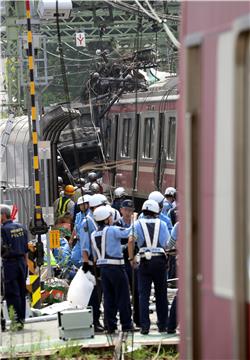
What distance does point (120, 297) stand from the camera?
13.0 metres

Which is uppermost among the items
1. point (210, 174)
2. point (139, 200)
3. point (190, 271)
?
point (210, 174)

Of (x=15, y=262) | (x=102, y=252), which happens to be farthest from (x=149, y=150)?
(x=102, y=252)

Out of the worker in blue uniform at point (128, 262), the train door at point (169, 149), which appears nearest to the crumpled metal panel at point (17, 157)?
the train door at point (169, 149)

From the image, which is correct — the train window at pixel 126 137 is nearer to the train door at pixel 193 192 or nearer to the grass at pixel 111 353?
the grass at pixel 111 353

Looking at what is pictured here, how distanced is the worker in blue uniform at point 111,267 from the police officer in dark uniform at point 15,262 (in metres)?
1.06

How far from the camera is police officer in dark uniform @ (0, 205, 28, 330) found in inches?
528

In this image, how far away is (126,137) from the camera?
30.2 m

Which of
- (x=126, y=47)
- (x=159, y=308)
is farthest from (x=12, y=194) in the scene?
(x=126, y=47)

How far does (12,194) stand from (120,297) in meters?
5.70

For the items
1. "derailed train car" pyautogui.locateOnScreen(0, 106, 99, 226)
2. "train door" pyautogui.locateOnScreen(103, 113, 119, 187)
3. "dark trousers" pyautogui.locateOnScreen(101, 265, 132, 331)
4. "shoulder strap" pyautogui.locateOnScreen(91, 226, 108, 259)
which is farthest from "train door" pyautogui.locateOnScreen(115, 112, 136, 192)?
"shoulder strap" pyautogui.locateOnScreen(91, 226, 108, 259)

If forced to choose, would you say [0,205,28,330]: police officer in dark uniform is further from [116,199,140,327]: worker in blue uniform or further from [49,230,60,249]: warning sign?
[49,230,60,249]: warning sign

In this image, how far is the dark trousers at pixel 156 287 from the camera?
13.1 metres

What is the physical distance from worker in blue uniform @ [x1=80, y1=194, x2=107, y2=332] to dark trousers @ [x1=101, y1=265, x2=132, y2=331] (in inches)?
14.7

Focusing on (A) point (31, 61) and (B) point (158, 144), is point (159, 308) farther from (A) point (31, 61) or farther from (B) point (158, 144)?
(B) point (158, 144)
